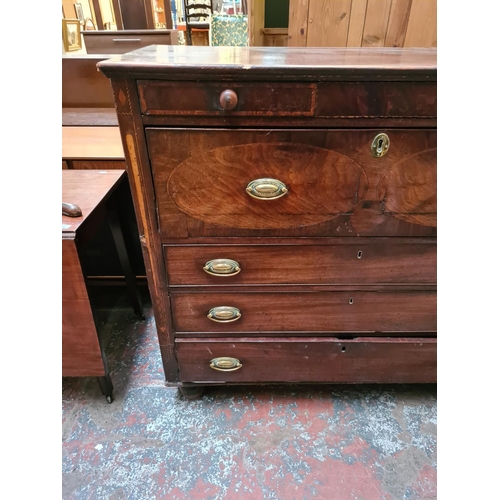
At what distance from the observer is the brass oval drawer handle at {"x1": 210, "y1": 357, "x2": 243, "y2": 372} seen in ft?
3.57

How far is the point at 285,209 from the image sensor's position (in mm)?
841

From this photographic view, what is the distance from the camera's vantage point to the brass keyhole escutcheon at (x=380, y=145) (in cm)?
76

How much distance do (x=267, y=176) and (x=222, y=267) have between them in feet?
0.91

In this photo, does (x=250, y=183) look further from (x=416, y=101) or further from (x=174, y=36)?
(x=174, y=36)

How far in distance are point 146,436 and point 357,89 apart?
114cm

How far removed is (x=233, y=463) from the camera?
3.35 ft

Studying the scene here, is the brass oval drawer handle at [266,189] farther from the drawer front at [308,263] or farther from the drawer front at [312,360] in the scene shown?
the drawer front at [312,360]

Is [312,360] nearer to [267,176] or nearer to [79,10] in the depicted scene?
[267,176]

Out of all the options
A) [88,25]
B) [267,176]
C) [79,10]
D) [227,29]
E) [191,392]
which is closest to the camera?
[267,176]

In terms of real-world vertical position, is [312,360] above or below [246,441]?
above

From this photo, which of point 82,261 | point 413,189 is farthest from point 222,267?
point 413,189

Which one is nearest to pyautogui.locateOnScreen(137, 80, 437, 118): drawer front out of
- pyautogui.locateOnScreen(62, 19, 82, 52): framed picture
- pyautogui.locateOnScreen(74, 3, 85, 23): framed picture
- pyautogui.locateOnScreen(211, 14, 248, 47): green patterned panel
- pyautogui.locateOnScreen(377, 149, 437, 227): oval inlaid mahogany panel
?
pyautogui.locateOnScreen(377, 149, 437, 227): oval inlaid mahogany panel

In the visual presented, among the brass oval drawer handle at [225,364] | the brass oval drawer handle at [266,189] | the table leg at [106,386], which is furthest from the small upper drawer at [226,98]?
the table leg at [106,386]

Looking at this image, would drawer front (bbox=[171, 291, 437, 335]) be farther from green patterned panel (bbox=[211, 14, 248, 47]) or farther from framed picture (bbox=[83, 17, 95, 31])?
framed picture (bbox=[83, 17, 95, 31])
